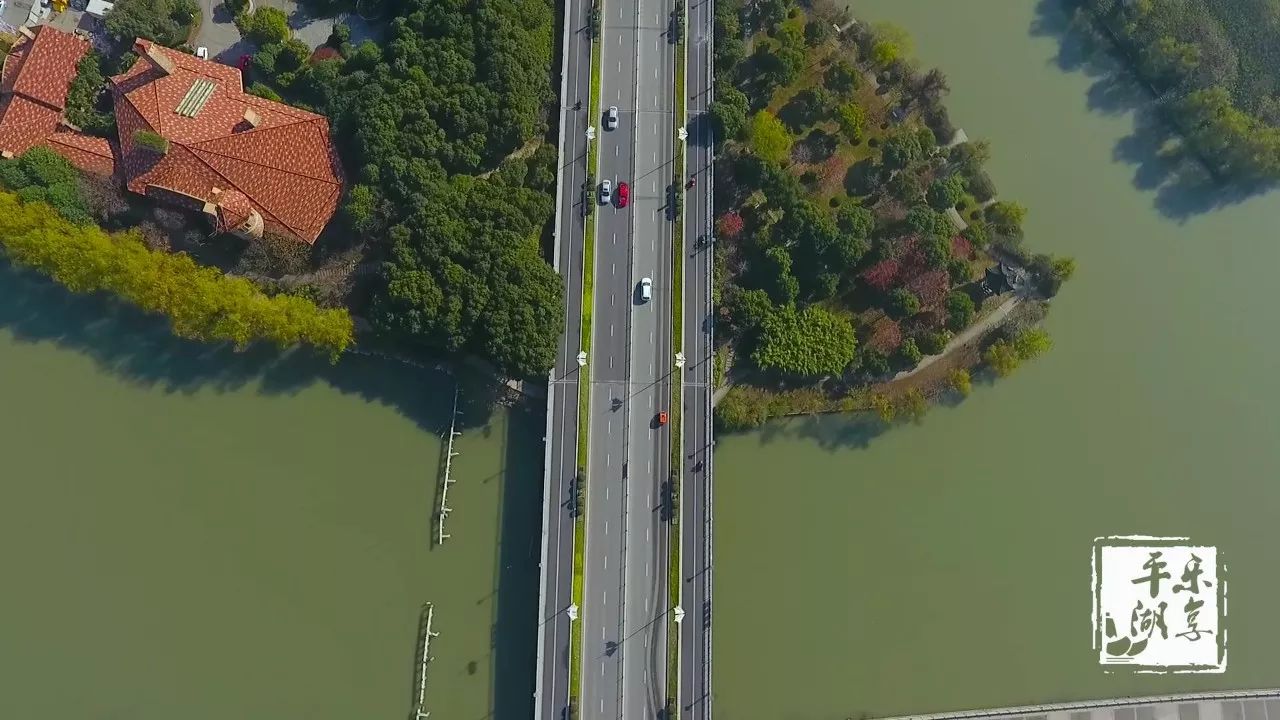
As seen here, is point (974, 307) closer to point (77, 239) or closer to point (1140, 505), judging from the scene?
point (1140, 505)

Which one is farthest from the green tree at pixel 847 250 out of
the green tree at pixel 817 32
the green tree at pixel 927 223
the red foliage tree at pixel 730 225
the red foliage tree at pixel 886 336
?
the green tree at pixel 817 32

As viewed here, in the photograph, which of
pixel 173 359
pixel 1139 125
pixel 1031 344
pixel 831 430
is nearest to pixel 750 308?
pixel 831 430

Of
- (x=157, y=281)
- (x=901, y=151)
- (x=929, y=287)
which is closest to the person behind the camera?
(x=157, y=281)

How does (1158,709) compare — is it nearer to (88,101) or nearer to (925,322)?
(925,322)

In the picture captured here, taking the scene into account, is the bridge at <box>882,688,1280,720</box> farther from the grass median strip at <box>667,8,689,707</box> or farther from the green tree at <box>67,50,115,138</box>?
the green tree at <box>67,50,115,138</box>

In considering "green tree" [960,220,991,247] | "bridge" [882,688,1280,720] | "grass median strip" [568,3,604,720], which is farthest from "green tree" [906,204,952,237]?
"bridge" [882,688,1280,720]

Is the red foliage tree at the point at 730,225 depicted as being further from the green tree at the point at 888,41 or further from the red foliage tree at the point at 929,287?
the green tree at the point at 888,41
